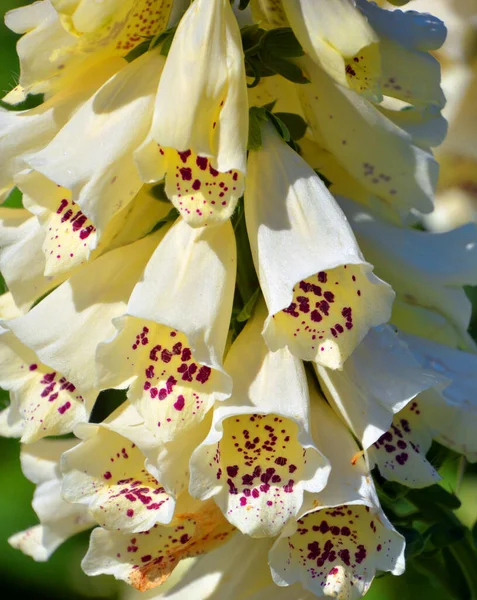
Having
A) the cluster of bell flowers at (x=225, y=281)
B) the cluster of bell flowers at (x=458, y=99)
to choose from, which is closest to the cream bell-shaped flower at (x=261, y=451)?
the cluster of bell flowers at (x=225, y=281)

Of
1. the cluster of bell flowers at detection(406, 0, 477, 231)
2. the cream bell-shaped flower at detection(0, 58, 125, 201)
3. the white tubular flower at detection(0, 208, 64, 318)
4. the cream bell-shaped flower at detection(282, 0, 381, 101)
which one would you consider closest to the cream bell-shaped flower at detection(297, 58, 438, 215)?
the cream bell-shaped flower at detection(282, 0, 381, 101)

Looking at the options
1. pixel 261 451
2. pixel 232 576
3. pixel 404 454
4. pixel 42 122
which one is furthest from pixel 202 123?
pixel 232 576

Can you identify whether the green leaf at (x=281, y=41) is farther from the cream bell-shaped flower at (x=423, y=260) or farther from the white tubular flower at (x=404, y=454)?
the white tubular flower at (x=404, y=454)

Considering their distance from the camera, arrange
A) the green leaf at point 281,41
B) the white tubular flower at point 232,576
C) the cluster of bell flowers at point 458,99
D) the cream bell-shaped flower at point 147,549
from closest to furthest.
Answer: the green leaf at point 281,41
the cream bell-shaped flower at point 147,549
the white tubular flower at point 232,576
the cluster of bell flowers at point 458,99

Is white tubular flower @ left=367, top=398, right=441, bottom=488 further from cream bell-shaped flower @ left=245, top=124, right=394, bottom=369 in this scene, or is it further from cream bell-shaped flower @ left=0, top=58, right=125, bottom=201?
cream bell-shaped flower @ left=0, top=58, right=125, bottom=201

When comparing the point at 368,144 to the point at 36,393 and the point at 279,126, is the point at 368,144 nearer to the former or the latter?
the point at 279,126

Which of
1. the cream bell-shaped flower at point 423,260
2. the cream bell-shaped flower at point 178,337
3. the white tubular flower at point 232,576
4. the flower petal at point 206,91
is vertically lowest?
the white tubular flower at point 232,576
